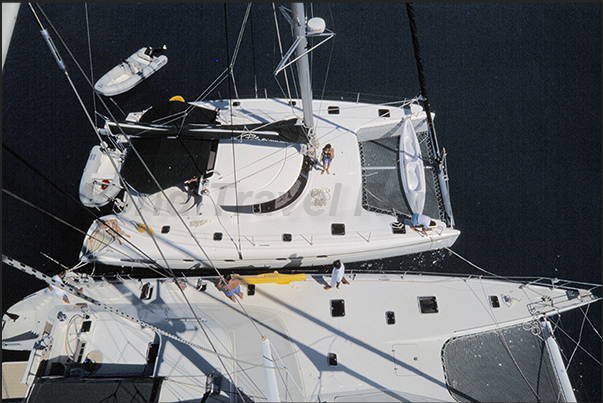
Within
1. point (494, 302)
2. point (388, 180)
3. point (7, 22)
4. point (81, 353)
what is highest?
point (7, 22)

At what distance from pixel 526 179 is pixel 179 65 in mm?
9578

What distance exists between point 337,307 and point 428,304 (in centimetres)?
148

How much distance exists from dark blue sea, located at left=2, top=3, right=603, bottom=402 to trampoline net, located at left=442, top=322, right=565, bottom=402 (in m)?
2.03

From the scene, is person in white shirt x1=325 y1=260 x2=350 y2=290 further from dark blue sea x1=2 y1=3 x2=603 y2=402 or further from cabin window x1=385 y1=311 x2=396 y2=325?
dark blue sea x1=2 y1=3 x2=603 y2=402

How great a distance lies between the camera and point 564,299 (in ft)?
19.0

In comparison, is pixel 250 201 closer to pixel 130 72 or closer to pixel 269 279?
pixel 269 279

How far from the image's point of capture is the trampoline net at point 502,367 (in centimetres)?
508

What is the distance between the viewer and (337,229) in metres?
6.50

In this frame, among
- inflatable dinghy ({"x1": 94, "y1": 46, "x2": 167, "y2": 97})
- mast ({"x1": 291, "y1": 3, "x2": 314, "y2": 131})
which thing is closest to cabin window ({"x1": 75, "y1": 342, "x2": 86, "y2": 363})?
mast ({"x1": 291, "y1": 3, "x2": 314, "y2": 131})

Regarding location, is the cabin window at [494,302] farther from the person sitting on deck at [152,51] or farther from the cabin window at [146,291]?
the person sitting on deck at [152,51]

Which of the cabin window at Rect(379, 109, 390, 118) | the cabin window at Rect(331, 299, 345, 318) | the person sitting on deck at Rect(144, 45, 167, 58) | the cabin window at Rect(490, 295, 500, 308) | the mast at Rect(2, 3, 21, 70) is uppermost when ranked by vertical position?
the mast at Rect(2, 3, 21, 70)

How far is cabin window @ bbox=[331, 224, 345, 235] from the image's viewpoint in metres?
6.48

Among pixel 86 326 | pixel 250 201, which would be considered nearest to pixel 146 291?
pixel 86 326

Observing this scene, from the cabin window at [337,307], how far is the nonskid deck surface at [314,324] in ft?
0.05
